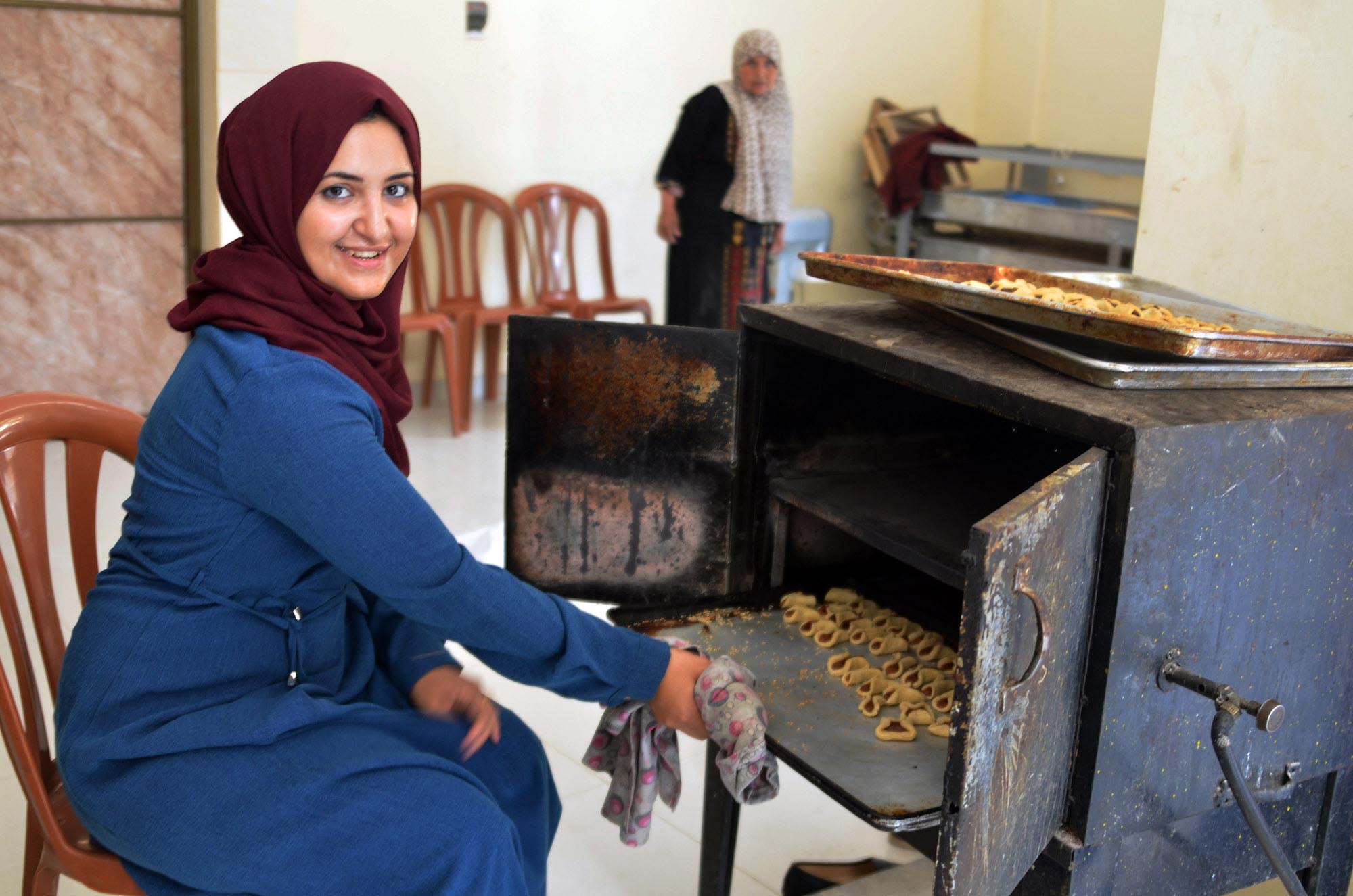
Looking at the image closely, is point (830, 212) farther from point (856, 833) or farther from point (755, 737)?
point (755, 737)

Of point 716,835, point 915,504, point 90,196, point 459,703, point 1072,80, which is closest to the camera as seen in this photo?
point 459,703

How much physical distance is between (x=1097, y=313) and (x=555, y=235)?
14.4ft

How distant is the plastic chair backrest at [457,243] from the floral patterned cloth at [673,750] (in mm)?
3708

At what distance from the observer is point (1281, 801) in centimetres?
133

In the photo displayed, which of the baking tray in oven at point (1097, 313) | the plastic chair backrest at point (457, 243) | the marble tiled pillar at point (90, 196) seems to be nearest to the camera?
the baking tray in oven at point (1097, 313)

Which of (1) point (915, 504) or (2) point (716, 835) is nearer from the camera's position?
(1) point (915, 504)

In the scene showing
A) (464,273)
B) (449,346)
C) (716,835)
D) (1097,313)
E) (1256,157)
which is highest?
(1256,157)

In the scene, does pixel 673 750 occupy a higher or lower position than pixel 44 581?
lower

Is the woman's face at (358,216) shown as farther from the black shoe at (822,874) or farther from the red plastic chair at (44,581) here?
the black shoe at (822,874)

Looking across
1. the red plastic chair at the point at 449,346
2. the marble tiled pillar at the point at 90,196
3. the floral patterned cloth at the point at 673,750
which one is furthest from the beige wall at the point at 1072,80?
the floral patterned cloth at the point at 673,750

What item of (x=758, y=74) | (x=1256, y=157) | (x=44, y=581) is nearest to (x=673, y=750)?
(x=44, y=581)

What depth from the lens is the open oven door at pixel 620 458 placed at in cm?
164

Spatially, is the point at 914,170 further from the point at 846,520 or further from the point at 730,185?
the point at 846,520

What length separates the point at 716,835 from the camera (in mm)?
1823
